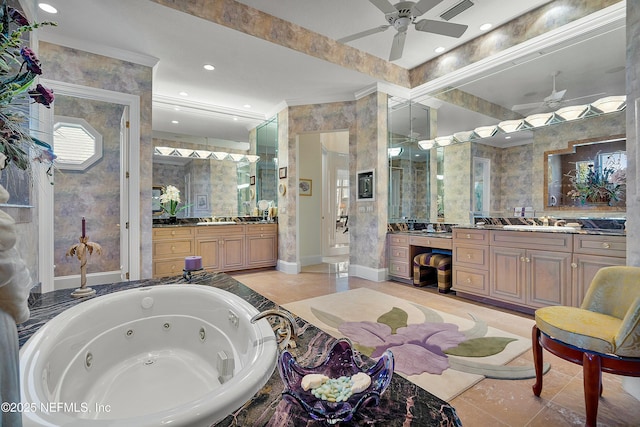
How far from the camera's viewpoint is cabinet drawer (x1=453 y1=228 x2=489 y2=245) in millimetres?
3367

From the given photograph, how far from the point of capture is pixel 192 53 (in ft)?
11.5

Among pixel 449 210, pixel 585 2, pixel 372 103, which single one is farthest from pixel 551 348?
pixel 372 103

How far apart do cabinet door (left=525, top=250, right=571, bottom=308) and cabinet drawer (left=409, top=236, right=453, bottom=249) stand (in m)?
0.95

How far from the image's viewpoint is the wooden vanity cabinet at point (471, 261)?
336 centimetres

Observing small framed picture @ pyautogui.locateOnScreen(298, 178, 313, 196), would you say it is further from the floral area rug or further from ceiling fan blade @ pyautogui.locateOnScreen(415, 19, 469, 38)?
ceiling fan blade @ pyautogui.locateOnScreen(415, 19, 469, 38)

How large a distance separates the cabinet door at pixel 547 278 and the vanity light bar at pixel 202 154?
187 inches

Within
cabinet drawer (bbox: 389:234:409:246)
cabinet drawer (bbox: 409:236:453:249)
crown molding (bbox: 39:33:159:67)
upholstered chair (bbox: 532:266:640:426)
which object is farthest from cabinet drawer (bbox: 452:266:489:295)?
crown molding (bbox: 39:33:159:67)

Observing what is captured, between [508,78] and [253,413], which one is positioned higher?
[508,78]

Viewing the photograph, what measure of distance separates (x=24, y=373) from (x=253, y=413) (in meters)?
0.93

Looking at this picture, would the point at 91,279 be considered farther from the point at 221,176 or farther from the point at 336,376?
the point at 336,376

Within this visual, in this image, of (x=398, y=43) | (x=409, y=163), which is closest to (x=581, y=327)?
(x=398, y=43)

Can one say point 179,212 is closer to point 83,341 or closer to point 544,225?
point 83,341

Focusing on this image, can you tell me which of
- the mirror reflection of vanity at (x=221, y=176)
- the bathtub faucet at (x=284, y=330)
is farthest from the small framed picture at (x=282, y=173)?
the bathtub faucet at (x=284, y=330)

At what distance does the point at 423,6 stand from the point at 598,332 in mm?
2549
